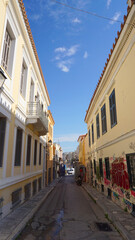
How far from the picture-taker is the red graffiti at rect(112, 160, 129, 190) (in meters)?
7.45

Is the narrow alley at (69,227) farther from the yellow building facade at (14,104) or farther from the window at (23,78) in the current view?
the window at (23,78)

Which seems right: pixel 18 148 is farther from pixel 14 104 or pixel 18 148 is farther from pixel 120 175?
pixel 120 175

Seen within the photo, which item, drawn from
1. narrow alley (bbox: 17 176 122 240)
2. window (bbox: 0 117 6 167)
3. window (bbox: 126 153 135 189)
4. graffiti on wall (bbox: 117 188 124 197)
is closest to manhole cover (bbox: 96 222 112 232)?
narrow alley (bbox: 17 176 122 240)

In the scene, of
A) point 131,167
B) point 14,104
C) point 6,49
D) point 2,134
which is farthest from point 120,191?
point 6,49

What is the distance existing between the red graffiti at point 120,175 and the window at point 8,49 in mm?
6758

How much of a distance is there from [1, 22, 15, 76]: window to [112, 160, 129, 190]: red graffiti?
6758mm

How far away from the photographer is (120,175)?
812cm

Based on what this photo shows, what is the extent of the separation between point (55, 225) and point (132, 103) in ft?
17.9

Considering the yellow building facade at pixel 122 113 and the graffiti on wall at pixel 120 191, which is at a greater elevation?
the yellow building facade at pixel 122 113

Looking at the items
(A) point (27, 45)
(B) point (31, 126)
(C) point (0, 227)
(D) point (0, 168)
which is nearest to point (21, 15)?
(A) point (27, 45)

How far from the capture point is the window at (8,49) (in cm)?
723

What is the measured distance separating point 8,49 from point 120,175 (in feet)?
26.0

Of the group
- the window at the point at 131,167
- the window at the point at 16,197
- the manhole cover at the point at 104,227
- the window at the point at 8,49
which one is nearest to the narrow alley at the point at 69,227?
the manhole cover at the point at 104,227

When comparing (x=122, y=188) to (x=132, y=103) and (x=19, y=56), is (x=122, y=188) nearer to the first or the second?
(x=132, y=103)
